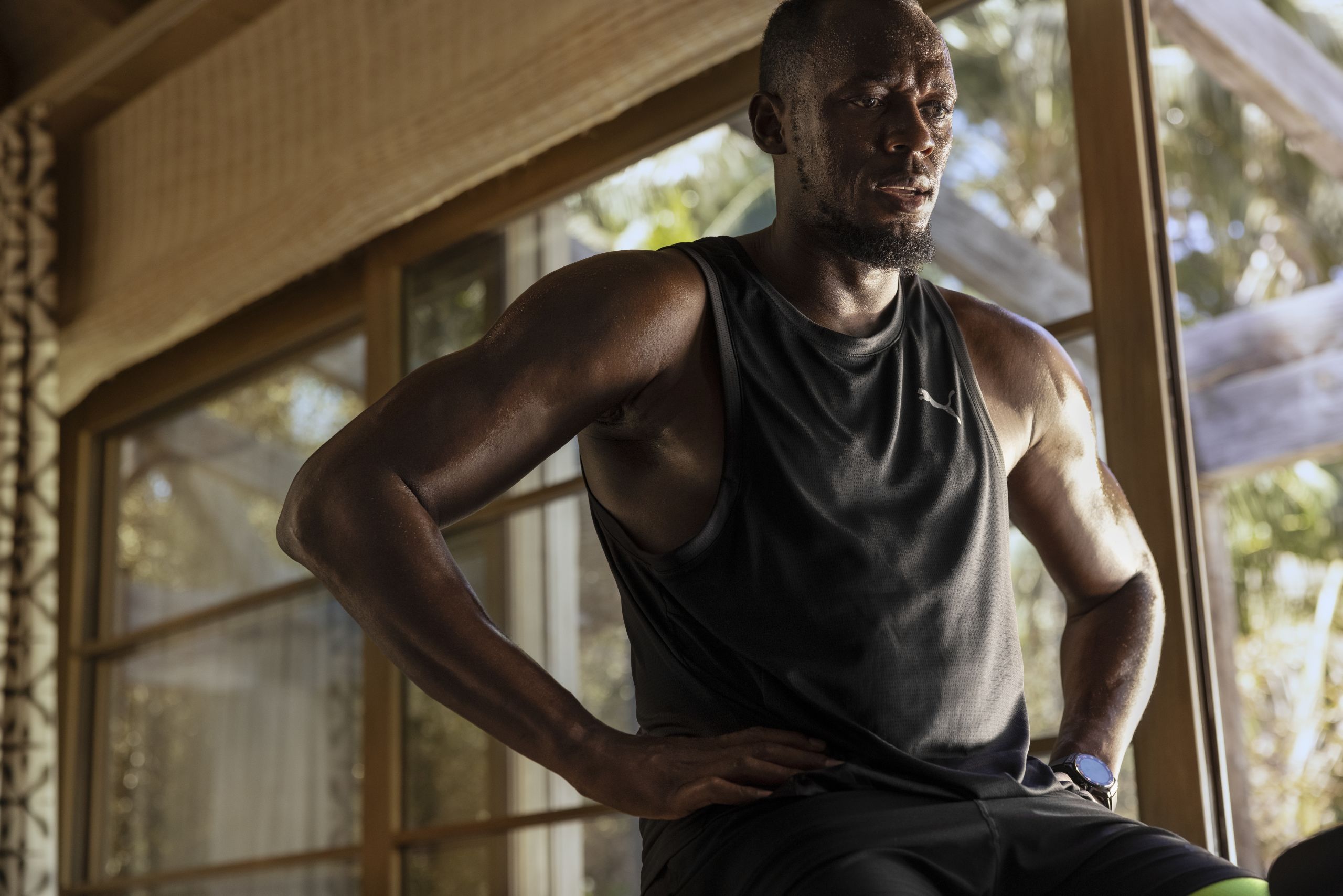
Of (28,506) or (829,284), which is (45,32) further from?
(829,284)

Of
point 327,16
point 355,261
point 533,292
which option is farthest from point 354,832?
point 533,292

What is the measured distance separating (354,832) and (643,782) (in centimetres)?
192

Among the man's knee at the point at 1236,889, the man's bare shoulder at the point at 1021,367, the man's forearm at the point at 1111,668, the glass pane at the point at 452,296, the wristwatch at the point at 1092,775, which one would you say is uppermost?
the glass pane at the point at 452,296

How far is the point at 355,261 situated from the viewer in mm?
2795

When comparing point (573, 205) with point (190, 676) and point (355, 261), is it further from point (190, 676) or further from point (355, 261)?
point (190, 676)

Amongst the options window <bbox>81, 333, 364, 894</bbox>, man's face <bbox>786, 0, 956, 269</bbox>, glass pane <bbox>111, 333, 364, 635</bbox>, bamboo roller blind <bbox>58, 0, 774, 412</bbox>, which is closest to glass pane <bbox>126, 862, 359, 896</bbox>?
window <bbox>81, 333, 364, 894</bbox>

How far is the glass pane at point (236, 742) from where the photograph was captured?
2773mm

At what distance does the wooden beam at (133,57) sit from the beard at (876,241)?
6.83 feet

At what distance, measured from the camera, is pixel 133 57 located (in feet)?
10.1

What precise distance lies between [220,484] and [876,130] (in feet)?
7.76

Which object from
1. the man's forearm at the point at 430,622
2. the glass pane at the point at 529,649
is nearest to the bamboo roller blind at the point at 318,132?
the glass pane at the point at 529,649

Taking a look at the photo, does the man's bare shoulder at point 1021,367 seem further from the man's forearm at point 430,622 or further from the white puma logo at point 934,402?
the man's forearm at point 430,622

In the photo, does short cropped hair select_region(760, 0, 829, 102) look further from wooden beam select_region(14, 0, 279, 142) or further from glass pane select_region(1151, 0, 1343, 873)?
glass pane select_region(1151, 0, 1343, 873)

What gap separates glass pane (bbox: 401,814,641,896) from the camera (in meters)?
2.20
